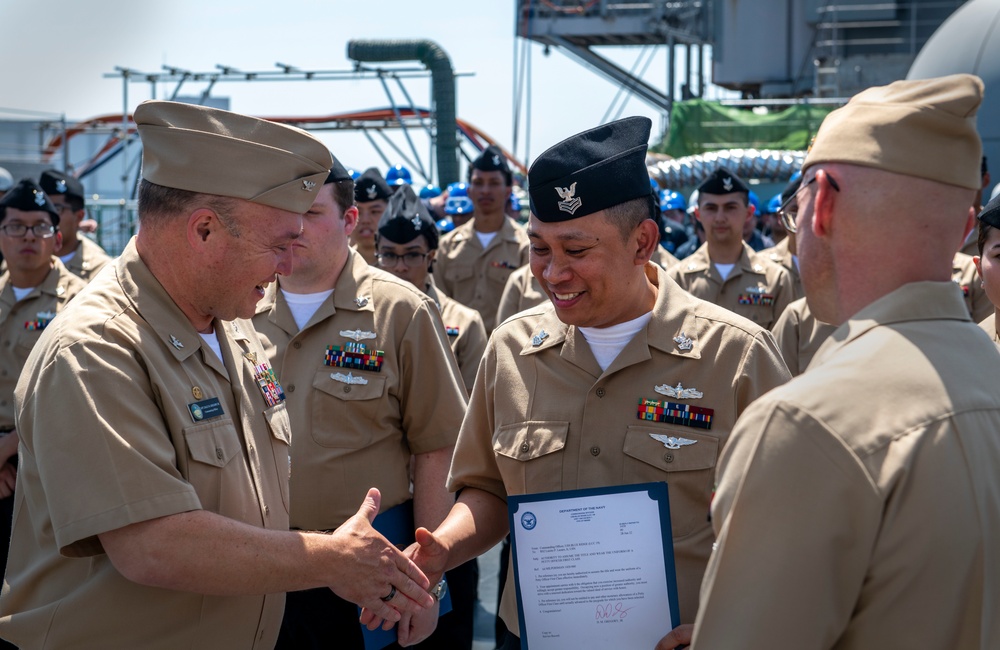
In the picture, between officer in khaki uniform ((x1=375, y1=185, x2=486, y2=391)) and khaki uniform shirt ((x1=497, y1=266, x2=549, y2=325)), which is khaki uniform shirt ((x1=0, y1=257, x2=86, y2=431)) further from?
khaki uniform shirt ((x1=497, y1=266, x2=549, y2=325))

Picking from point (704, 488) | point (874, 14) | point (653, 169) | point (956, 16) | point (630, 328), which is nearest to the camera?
point (704, 488)

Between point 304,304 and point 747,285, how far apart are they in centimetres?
480

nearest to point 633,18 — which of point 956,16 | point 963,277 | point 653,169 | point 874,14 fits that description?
point 874,14

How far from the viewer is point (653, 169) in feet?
62.1

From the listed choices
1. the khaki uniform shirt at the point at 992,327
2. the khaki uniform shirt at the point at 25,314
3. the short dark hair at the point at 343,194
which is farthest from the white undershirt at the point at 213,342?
the khaki uniform shirt at the point at 25,314

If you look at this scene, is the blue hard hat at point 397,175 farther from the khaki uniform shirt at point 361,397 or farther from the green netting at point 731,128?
the green netting at point 731,128

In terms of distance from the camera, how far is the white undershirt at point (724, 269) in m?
8.16

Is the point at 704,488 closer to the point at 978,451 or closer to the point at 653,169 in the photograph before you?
the point at 978,451

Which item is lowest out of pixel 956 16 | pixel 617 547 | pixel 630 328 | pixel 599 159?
pixel 617 547

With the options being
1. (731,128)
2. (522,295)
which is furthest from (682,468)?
(731,128)

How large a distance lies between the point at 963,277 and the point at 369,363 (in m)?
4.11

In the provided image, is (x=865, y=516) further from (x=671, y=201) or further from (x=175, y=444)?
(x=671, y=201)

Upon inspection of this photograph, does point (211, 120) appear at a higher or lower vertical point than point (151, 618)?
higher

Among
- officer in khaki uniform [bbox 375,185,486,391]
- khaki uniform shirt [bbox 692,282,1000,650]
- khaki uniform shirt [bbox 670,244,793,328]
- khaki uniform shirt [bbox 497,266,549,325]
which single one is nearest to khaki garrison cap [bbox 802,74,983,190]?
khaki uniform shirt [bbox 692,282,1000,650]
